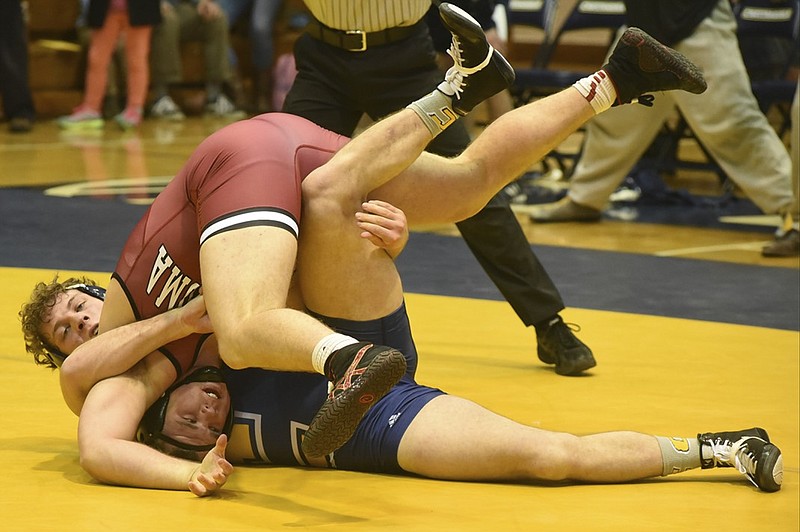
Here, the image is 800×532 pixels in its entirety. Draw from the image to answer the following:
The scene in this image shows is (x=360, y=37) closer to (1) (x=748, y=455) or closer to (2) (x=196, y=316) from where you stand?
(2) (x=196, y=316)

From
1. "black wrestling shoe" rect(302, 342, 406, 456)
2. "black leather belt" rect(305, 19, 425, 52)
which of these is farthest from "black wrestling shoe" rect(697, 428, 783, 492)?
"black leather belt" rect(305, 19, 425, 52)

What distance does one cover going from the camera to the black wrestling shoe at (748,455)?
259 centimetres

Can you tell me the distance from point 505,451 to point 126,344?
2.62 feet

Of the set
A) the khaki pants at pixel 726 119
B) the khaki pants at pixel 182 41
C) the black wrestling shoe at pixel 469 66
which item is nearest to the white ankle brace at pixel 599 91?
the black wrestling shoe at pixel 469 66

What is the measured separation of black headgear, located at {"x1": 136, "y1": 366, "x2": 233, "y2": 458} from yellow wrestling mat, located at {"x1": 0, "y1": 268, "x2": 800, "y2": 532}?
11 cm

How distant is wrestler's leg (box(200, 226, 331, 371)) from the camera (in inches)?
92.0

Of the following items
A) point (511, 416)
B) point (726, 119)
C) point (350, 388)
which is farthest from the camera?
point (726, 119)

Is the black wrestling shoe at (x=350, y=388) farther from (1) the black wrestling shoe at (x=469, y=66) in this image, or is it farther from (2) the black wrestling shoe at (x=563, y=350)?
(2) the black wrestling shoe at (x=563, y=350)

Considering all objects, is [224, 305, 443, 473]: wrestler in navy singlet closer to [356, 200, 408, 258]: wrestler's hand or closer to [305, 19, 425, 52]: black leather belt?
[356, 200, 408, 258]: wrestler's hand

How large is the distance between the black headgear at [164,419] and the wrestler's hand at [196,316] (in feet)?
0.45

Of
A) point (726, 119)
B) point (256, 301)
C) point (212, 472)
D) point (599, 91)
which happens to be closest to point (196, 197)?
point (256, 301)

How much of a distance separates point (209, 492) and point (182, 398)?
25 centimetres

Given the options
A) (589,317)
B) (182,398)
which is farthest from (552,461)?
(589,317)

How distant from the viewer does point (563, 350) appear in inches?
138
